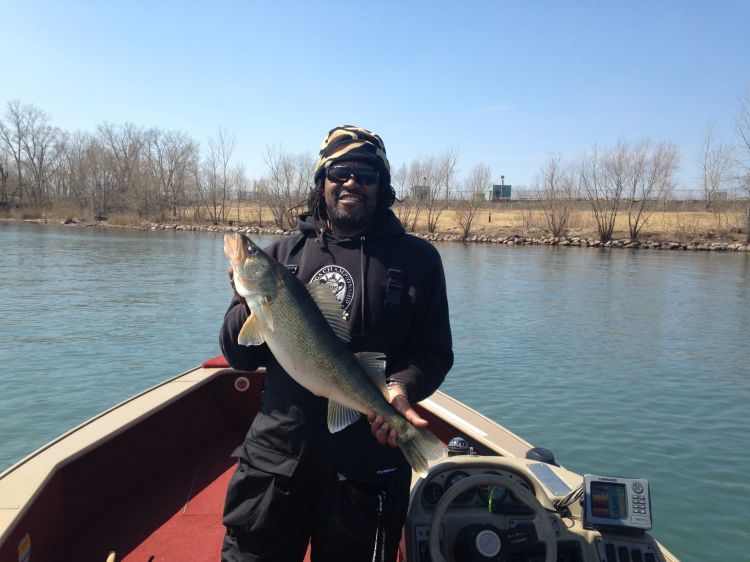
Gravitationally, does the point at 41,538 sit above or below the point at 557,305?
above

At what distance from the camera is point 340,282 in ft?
9.29

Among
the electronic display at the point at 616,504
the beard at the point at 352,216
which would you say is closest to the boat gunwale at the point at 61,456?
the beard at the point at 352,216

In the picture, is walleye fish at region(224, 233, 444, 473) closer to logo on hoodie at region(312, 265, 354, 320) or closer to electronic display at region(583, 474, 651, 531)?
logo on hoodie at region(312, 265, 354, 320)

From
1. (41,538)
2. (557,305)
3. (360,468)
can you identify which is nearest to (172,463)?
(41,538)

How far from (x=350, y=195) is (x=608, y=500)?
7.27 ft

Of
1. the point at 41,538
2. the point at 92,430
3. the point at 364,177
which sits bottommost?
the point at 41,538

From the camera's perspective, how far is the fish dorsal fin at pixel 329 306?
2680 mm

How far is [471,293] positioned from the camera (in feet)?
82.3

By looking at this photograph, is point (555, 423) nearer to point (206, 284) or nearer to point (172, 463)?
point (172, 463)

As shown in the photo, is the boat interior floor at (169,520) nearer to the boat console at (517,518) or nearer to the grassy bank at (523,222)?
the boat console at (517,518)

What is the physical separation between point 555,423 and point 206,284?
18.5m

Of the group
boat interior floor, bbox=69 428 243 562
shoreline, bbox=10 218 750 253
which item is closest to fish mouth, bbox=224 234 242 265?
boat interior floor, bbox=69 428 243 562

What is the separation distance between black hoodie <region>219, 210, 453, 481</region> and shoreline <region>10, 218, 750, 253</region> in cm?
4319

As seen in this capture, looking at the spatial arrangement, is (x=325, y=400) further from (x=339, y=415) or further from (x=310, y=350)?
(x=310, y=350)
